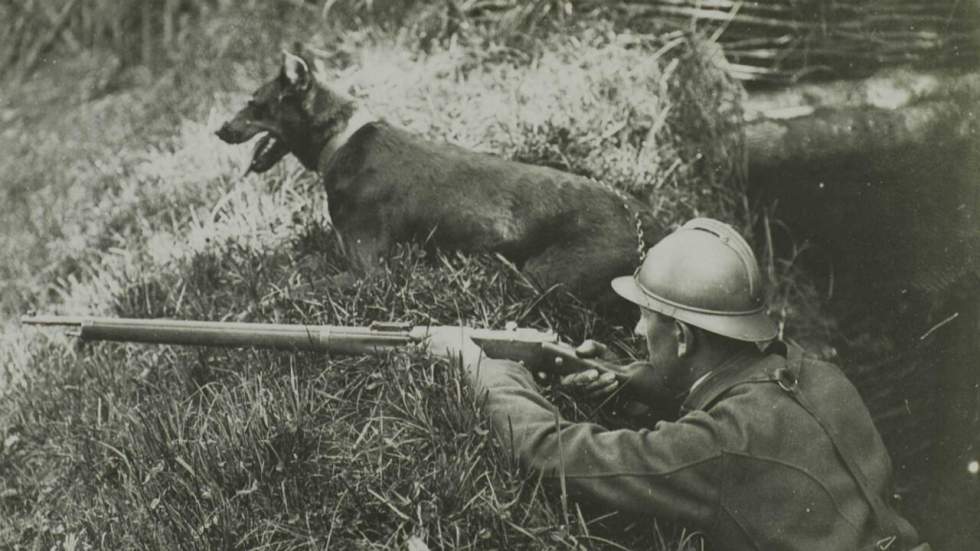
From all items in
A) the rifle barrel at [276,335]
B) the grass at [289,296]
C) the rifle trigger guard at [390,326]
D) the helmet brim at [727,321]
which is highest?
the helmet brim at [727,321]

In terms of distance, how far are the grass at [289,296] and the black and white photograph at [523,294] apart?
21mm

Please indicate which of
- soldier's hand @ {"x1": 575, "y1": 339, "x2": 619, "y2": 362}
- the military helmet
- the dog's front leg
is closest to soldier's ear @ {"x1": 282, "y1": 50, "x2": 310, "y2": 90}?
the dog's front leg

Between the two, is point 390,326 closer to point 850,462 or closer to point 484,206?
point 484,206

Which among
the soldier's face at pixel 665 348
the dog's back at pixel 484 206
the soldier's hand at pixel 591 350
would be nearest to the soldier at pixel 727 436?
the soldier's face at pixel 665 348

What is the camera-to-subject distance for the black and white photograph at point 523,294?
3.60 meters

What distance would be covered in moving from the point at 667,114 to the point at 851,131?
3.70ft

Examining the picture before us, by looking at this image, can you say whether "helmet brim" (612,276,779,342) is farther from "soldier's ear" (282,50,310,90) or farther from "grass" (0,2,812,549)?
"soldier's ear" (282,50,310,90)

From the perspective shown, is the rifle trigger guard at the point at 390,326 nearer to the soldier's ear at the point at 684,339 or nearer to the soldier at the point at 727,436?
the soldier at the point at 727,436

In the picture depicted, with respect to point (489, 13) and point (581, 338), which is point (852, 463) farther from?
point (489, 13)

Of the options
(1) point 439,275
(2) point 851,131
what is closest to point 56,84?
(1) point 439,275

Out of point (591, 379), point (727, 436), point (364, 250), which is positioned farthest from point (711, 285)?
point (364, 250)

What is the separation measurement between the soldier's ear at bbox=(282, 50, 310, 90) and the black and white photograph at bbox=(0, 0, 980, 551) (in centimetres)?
2

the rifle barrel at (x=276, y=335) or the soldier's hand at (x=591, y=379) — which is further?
the rifle barrel at (x=276, y=335)

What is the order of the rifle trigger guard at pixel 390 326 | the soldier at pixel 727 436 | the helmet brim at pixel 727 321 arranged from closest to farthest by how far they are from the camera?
the soldier at pixel 727 436, the helmet brim at pixel 727 321, the rifle trigger guard at pixel 390 326
